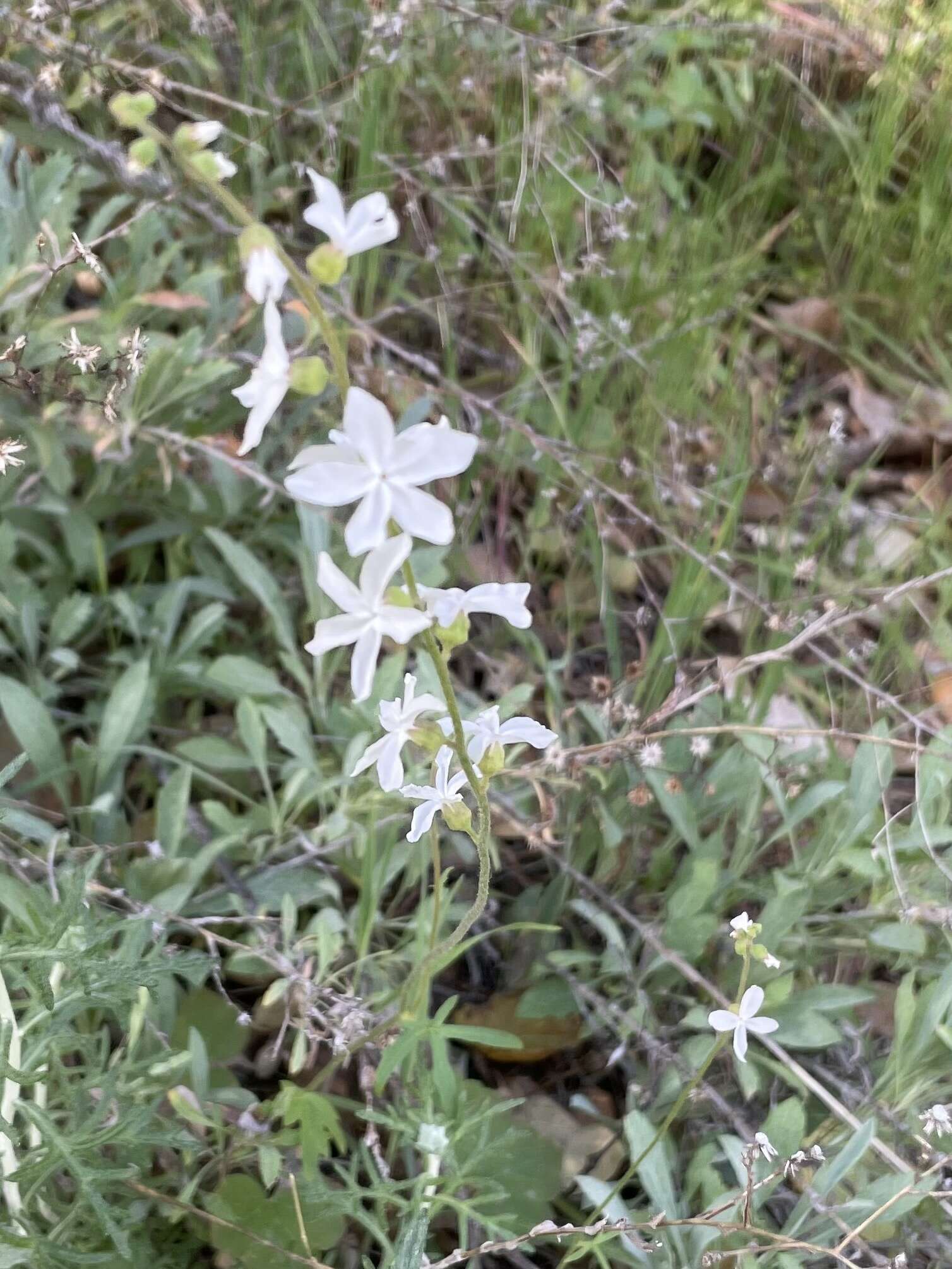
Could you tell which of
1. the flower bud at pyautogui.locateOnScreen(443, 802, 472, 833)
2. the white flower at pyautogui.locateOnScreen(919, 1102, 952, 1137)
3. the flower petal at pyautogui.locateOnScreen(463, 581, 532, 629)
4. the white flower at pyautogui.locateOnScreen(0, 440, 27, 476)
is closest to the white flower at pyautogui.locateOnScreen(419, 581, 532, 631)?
the flower petal at pyautogui.locateOnScreen(463, 581, 532, 629)

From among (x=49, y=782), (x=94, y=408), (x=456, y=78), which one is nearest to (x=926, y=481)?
(x=456, y=78)

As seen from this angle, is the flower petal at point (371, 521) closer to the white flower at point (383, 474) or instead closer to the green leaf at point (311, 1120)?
the white flower at point (383, 474)

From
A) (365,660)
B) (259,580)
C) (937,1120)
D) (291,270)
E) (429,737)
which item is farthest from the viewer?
(259,580)

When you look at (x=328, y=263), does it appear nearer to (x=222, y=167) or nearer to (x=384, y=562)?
(x=222, y=167)

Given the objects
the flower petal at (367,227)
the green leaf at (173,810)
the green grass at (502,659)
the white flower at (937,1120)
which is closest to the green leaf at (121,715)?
the green grass at (502,659)

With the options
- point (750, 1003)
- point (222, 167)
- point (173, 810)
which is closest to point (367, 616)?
point (222, 167)
